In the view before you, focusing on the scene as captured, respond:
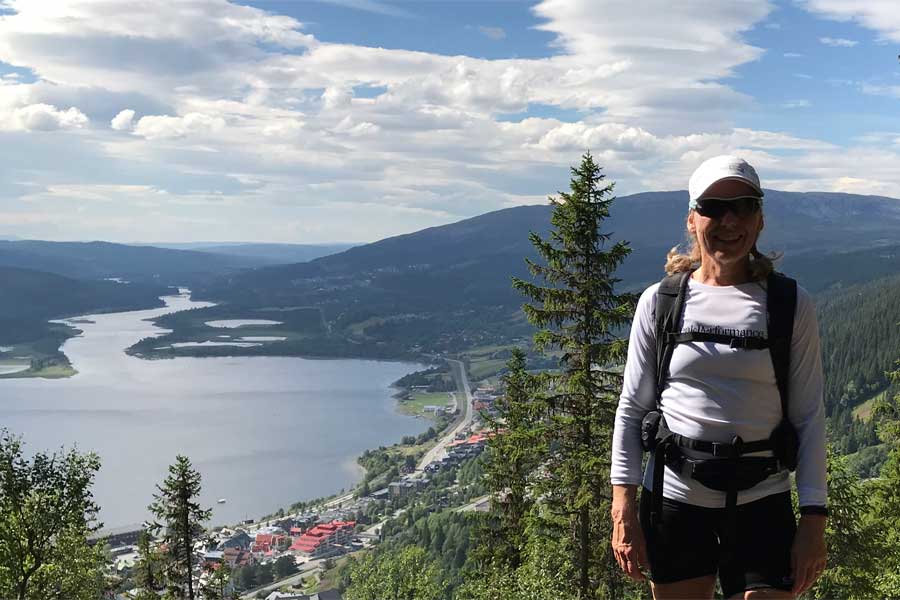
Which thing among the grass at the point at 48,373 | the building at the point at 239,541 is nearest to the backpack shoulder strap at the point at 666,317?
the building at the point at 239,541

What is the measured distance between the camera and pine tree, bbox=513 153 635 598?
872 cm

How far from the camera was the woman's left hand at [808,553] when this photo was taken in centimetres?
216

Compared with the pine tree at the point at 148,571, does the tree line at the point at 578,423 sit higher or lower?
higher

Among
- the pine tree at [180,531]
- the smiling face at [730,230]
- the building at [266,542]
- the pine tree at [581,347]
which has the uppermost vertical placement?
the smiling face at [730,230]

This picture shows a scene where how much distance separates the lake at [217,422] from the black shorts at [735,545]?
2102 inches

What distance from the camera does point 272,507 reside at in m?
56.0

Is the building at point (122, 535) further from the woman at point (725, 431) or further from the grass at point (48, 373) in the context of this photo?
the grass at point (48, 373)

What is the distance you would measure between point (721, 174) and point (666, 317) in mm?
456

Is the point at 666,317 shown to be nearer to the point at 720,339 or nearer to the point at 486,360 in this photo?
the point at 720,339

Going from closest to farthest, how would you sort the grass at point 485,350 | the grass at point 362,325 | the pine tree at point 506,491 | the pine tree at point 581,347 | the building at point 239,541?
the pine tree at point 581,347
the pine tree at point 506,491
the building at point 239,541
the grass at point 485,350
the grass at point 362,325

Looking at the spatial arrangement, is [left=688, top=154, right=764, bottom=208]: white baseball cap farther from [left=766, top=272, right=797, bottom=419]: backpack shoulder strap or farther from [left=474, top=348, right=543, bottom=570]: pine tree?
[left=474, top=348, right=543, bottom=570]: pine tree

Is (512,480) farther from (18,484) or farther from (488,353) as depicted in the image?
(488,353)

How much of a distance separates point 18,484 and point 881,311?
339ft

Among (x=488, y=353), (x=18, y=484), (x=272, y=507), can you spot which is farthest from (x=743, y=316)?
(x=488, y=353)
